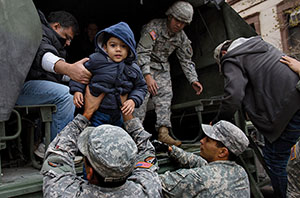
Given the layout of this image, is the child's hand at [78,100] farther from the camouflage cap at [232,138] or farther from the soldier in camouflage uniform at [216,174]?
the camouflage cap at [232,138]

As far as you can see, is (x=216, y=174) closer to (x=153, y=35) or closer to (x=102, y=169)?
(x=102, y=169)

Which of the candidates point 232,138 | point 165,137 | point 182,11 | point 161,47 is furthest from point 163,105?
point 232,138

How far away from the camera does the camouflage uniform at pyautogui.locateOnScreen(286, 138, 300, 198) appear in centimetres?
182

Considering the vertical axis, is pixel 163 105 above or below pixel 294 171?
below

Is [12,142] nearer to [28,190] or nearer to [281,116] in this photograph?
Answer: [28,190]

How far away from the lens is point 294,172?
6.10 ft

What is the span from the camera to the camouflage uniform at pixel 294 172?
182 centimetres

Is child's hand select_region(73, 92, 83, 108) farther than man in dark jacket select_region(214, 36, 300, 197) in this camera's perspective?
No

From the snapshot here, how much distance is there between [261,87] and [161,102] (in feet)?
4.25

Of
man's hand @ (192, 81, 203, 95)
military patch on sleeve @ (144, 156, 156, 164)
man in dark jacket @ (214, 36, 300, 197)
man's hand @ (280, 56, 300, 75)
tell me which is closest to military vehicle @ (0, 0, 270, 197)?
man's hand @ (192, 81, 203, 95)

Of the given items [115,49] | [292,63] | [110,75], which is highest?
[115,49]

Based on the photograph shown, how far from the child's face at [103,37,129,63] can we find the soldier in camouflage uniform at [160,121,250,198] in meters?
0.81

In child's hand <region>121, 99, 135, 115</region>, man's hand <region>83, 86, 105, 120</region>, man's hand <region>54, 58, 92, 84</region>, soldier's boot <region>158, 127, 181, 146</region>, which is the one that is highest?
man's hand <region>54, 58, 92, 84</region>

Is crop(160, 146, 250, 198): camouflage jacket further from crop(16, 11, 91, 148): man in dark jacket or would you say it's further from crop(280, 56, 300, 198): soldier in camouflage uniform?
crop(16, 11, 91, 148): man in dark jacket
